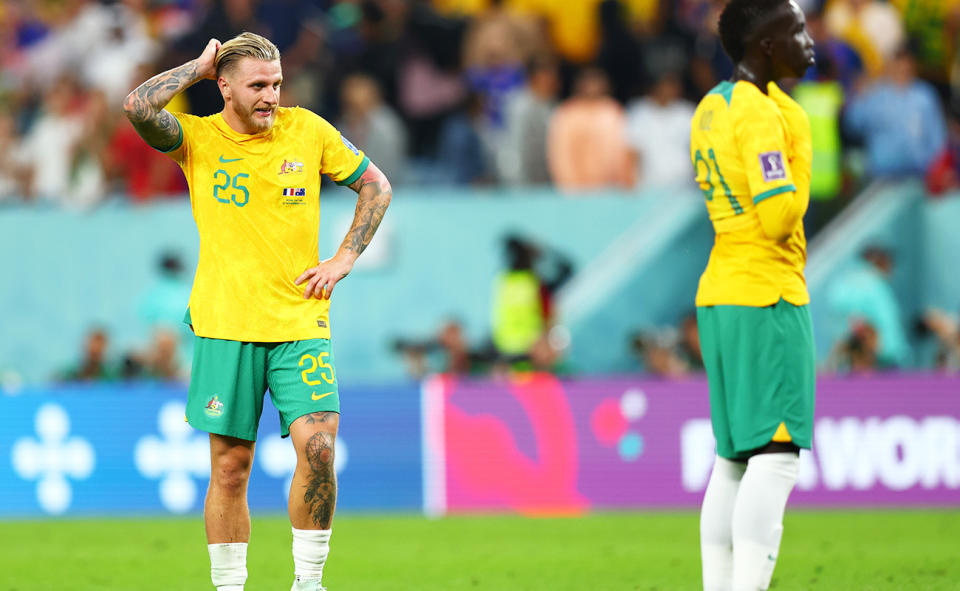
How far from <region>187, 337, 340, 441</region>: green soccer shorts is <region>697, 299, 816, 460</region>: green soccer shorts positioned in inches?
64.3

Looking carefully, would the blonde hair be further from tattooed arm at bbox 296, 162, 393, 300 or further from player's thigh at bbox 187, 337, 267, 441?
player's thigh at bbox 187, 337, 267, 441

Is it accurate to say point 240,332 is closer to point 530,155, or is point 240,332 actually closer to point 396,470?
point 396,470

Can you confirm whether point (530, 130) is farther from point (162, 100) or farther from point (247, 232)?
point (162, 100)

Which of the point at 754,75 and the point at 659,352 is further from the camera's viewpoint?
the point at 659,352


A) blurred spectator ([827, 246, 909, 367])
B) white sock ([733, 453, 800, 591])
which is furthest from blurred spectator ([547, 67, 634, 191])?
white sock ([733, 453, 800, 591])

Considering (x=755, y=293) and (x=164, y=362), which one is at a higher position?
(x=755, y=293)

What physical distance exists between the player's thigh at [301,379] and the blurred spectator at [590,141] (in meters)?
8.98

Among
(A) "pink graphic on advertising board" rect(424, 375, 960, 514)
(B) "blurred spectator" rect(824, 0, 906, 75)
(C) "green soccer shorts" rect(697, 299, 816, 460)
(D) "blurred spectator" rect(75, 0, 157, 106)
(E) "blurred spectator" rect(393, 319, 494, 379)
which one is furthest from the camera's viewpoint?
(D) "blurred spectator" rect(75, 0, 157, 106)

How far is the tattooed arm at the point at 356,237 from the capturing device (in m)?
6.22

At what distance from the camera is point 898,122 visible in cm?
1463

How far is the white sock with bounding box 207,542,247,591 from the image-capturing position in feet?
20.5

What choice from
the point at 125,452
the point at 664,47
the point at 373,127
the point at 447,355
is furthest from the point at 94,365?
the point at 664,47

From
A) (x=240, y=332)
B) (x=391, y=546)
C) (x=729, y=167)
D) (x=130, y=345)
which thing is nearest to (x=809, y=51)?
(x=729, y=167)

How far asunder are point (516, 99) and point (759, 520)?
10000 mm
